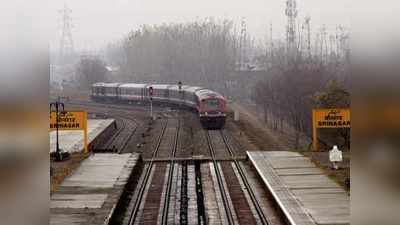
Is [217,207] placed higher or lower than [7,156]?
lower

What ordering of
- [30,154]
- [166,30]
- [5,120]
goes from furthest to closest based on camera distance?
[166,30] < [30,154] < [5,120]

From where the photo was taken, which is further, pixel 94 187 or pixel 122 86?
pixel 122 86

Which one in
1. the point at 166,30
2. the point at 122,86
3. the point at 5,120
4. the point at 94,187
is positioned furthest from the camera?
the point at 166,30

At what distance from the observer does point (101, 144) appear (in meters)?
19.5

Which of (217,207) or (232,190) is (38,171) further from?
(232,190)

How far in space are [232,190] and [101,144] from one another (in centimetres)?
875

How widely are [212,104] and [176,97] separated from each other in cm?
774

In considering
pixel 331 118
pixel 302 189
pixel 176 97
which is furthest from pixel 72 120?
pixel 176 97

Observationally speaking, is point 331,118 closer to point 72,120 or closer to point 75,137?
point 72,120

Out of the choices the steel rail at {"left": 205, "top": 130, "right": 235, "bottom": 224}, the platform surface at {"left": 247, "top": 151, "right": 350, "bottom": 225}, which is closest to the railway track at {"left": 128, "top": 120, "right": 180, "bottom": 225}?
the steel rail at {"left": 205, "top": 130, "right": 235, "bottom": 224}

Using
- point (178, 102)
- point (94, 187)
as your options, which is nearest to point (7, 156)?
point (94, 187)

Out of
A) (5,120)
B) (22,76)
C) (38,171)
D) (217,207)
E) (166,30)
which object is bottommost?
(217,207)

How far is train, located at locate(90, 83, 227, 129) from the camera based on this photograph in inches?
913

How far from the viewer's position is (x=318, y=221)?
26.8 ft
